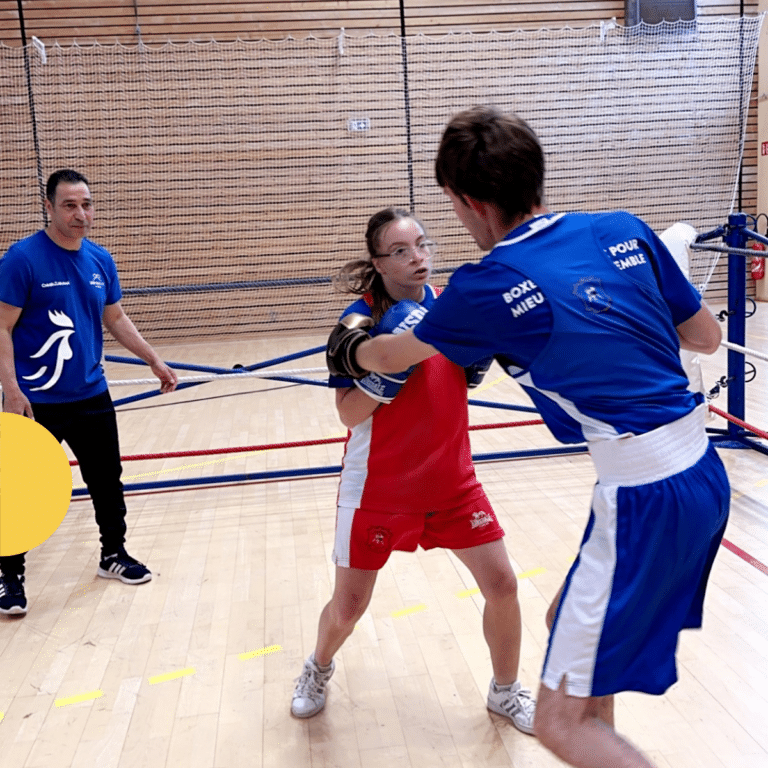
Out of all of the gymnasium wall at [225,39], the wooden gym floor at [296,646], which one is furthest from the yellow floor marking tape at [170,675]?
the gymnasium wall at [225,39]

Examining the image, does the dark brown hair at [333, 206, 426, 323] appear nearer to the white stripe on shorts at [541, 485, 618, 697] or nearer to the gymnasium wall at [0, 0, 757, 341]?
the white stripe on shorts at [541, 485, 618, 697]

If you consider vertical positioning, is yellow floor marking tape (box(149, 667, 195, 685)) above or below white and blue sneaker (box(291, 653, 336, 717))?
below

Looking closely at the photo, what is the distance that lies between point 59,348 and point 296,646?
4.62ft

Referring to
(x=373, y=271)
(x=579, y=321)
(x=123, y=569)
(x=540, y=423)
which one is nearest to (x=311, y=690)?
(x=373, y=271)

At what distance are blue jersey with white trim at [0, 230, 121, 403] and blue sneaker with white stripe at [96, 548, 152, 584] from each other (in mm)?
693

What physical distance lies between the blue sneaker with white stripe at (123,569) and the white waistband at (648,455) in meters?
2.38

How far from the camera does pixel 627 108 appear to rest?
852 centimetres

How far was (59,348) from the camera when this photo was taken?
2.95m

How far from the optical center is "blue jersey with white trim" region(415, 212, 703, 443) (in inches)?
47.7

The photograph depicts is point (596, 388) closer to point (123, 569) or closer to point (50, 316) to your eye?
point (50, 316)

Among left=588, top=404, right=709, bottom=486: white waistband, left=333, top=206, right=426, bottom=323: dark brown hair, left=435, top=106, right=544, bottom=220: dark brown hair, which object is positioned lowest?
left=588, top=404, right=709, bottom=486: white waistband

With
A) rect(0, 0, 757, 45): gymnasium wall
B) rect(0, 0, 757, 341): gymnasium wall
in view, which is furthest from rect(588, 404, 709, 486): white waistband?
rect(0, 0, 757, 45): gymnasium wall

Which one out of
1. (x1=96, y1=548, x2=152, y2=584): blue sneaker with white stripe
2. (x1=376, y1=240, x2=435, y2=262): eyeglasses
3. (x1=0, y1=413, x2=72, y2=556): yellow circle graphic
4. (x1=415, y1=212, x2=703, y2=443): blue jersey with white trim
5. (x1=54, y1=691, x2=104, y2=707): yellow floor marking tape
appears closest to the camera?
(x1=415, y1=212, x2=703, y2=443): blue jersey with white trim

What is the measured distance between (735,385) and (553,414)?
11.0ft
